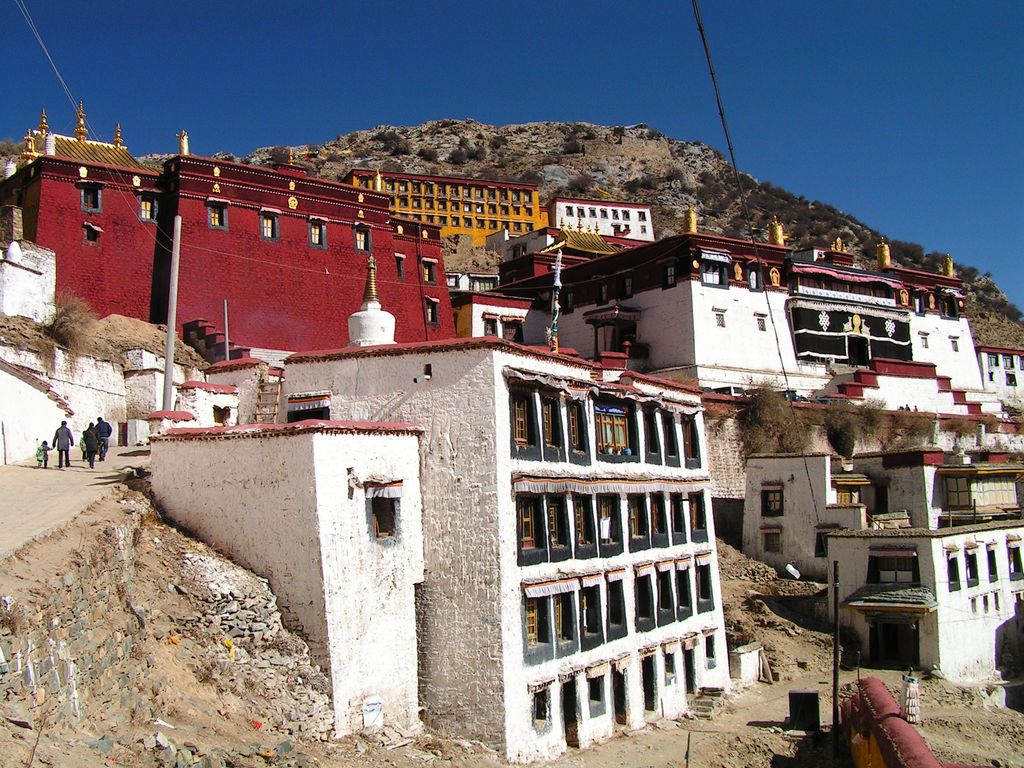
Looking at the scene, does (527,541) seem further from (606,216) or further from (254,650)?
(606,216)

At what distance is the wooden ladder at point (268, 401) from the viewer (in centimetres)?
2214

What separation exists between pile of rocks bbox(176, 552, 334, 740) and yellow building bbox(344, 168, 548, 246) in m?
77.6

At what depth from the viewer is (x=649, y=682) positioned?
77.5 feet

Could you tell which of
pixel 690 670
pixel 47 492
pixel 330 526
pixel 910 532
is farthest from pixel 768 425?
pixel 47 492

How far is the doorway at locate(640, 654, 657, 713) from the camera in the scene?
2341 cm

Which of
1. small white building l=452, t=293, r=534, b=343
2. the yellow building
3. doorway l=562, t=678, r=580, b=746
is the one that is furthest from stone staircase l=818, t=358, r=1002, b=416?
the yellow building

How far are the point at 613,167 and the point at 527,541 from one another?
10898 centimetres

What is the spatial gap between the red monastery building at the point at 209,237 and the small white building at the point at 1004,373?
34.2 meters

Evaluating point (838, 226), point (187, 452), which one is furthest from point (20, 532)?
point (838, 226)

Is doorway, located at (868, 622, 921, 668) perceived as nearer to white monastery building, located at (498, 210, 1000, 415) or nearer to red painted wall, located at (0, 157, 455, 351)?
white monastery building, located at (498, 210, 1000, 415)

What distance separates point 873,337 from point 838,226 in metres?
74.9

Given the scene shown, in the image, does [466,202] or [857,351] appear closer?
[857,351]

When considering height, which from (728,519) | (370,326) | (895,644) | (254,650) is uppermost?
(370,326)

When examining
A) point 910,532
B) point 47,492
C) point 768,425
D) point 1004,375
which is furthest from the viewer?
point 1004,375
